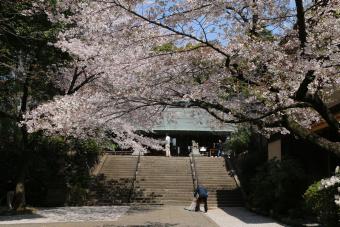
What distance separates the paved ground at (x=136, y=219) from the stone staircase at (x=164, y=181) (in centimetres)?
345

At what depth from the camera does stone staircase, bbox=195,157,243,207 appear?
24.9m

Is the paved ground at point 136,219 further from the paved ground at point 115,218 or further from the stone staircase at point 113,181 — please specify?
the stone staircase at point 113,181

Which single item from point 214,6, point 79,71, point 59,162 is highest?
point 79,71

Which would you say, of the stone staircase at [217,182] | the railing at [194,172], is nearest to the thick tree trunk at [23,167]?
the stone staircase at [217,182]

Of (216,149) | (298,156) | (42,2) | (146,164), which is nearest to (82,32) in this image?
(42,2)

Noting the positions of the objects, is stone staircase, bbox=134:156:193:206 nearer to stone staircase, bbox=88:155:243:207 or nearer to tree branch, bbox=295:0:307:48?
stone staircase, bbox=88:155:243:207

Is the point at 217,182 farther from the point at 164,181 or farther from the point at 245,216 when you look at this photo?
the point at 245,216

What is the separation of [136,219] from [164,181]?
10445 millimetres

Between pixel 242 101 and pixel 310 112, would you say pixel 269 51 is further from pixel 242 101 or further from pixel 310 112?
pixel 310 112

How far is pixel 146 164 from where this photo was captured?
1240 inches

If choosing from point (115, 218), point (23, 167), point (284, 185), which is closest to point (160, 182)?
point (23, 167)

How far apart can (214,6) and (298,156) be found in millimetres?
13642

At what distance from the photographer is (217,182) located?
92.1 ft

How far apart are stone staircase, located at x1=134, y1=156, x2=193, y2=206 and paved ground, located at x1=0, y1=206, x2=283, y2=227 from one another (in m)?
3.45
